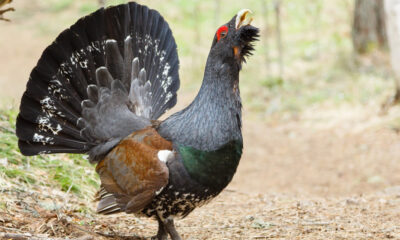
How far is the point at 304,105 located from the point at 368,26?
3303 millimetres

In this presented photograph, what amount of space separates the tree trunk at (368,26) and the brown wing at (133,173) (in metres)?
11.0

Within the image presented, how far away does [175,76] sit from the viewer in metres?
5.33

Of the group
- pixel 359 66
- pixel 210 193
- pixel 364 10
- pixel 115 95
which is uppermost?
pixel 364 10

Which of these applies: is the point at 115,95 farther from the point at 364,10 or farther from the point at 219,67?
the point at 364,10

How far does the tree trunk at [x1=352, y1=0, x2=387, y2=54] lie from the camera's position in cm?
1338

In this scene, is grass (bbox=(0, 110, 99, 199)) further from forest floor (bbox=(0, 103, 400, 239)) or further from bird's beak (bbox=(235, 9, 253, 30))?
bird's beak (bbox=(235, 9, 253, 30))

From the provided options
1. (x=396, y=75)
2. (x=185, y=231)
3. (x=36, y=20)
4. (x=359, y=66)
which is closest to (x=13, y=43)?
(x=36, y=20)

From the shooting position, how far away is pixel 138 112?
5160 mm

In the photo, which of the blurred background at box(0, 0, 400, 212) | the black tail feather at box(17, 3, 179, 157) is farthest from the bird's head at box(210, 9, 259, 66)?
the blurred background at box(0, 0, 400, 212)

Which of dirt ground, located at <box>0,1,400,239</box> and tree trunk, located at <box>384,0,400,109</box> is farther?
tree trunk, located at <box>384,0,400,109</box>

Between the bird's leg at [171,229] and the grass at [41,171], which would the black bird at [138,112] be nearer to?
the bird's leg at [171,229]

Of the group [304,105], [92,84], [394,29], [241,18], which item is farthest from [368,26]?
[92,84]

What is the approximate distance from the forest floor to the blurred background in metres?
0.04

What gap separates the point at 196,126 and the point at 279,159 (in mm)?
6281
